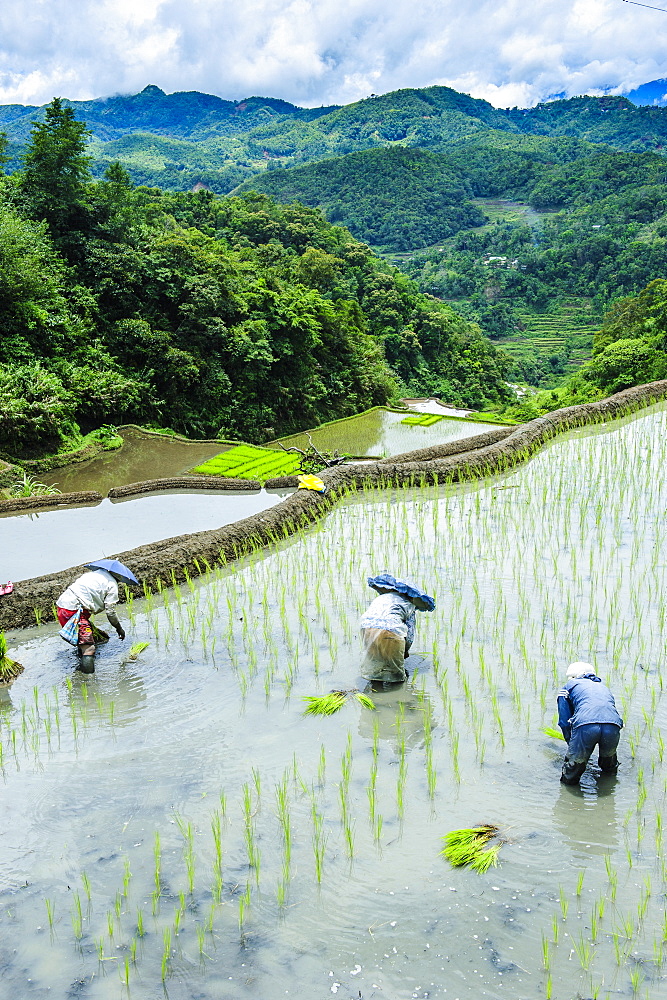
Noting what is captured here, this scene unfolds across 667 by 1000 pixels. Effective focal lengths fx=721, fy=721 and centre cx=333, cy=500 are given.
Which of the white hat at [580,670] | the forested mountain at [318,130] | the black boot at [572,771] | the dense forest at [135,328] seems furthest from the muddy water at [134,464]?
the forested mountain at [318,130]

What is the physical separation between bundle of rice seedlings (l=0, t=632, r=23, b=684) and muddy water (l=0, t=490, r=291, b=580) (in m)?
2.10

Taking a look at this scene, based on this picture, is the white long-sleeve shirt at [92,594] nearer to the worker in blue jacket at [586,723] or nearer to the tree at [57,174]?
the worker in blue jacket at [586,723]

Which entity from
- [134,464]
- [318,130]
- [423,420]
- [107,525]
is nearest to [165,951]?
[107,525]

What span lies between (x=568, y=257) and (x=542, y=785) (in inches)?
2499

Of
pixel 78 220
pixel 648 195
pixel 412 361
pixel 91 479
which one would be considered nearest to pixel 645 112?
pixel 648 195

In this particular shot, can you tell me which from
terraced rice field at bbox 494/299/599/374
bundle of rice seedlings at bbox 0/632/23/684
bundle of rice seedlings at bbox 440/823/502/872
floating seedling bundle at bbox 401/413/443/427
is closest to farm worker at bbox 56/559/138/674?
bundle of rice seedlings at bbox 0/632/23/684

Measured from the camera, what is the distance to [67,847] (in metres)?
3.67

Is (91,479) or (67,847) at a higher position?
(91,479)

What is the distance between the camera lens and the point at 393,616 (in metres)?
4.99

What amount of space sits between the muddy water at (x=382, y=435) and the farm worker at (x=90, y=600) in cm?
850

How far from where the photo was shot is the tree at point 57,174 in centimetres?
1762

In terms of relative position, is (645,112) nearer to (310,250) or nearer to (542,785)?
(310,250)

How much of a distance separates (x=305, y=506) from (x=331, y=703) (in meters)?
4.25

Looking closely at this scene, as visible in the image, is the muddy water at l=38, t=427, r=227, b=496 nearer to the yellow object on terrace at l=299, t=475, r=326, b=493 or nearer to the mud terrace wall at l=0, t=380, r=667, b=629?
the yellow object on terrace at l=299, t=475, r=326, b=493
